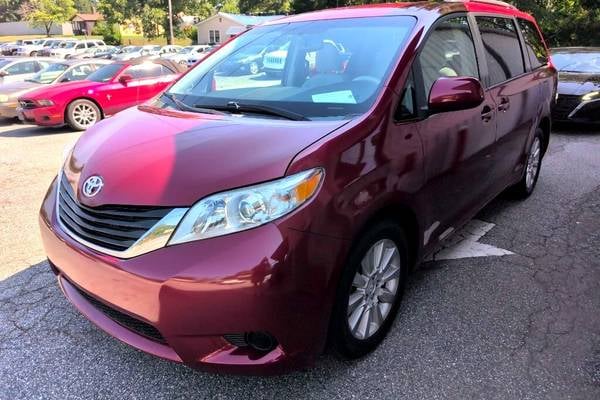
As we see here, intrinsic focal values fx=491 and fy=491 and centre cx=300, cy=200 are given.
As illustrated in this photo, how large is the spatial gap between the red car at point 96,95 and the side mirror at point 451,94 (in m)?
7.33

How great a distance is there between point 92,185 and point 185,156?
1.51ft

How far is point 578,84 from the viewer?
836cm

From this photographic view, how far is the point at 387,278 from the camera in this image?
8.46 ft

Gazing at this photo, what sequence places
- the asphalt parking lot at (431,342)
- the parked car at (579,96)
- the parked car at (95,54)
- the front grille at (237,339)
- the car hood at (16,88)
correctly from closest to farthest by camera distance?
the front grille at (237,339) < the asphalt parking lot at (431,342) < the parked car at (579,96) < the car hood at (16,88) < the parked car at (95,54)

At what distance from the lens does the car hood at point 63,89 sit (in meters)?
9.41

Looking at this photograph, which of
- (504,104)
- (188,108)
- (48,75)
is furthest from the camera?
(48,75)

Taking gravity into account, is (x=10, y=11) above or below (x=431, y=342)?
above

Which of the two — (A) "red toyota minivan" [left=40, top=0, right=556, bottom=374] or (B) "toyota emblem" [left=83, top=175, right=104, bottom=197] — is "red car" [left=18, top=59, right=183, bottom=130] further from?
(B) "toyota emblem" [left=83, top=175, right=104, bottom=197]

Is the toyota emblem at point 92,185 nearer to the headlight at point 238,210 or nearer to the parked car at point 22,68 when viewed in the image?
the headlight at point 238,210

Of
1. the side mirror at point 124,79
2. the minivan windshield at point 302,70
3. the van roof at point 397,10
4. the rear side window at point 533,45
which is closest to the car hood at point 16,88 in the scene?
the side mirror at point 124,79

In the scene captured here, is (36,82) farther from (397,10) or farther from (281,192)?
(281,192)

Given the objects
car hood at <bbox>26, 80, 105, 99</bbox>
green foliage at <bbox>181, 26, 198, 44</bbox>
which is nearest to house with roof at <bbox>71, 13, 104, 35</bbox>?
green foliage at <bbox>181, 26, 198, 44</bbox>

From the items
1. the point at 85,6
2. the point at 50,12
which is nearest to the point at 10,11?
the point at 85,6

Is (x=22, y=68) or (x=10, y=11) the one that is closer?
(x=22, y=68)
